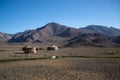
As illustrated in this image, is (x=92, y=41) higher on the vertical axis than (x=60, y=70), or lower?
higher

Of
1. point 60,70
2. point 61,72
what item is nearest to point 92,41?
point 60,70

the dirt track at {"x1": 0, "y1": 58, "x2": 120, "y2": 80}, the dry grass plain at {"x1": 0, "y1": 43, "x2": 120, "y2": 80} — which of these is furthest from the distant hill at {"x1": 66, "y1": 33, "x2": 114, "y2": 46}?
the dirt track at {"x1": 0, "y1": 58, "x2": 120, "y2": 80}

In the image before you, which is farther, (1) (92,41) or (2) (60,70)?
(1) (92,41)

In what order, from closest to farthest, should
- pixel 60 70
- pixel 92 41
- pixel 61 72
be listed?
pixel 61 72
pixel 60 70
pixel 92 41

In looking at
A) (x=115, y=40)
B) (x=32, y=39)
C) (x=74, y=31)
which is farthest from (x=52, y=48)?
(x=74, y=31)

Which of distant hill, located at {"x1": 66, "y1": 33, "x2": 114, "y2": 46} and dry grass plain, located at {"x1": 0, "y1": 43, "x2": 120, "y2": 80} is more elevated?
distant hill, located at {"x1": 66, "y1": 33, "x2": 114, "y2": 46}

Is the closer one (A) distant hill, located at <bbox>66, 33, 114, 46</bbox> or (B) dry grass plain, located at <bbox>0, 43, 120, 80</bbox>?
(B) dry grass plain, located at <bbox>0, 43, 120, 80</bbox>

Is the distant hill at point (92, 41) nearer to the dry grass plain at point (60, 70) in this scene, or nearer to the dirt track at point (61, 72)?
the dry grass plain at point (60, 70)

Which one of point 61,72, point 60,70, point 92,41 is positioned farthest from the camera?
point 92,41

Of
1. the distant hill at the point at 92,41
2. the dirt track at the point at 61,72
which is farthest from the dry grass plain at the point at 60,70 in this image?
the distant hill at the point at 92,41

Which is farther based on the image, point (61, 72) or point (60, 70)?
point (60, 70)

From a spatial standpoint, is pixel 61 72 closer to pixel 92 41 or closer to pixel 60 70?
pixel 60 70

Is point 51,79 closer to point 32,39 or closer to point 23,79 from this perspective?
point 23,79

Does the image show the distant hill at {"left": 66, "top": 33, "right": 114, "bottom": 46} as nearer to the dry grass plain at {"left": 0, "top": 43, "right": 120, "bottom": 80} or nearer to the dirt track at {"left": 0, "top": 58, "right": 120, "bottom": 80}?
the dry grass plain at {"left": 0, "top": 43, "right": 120, "bottom": 80}
